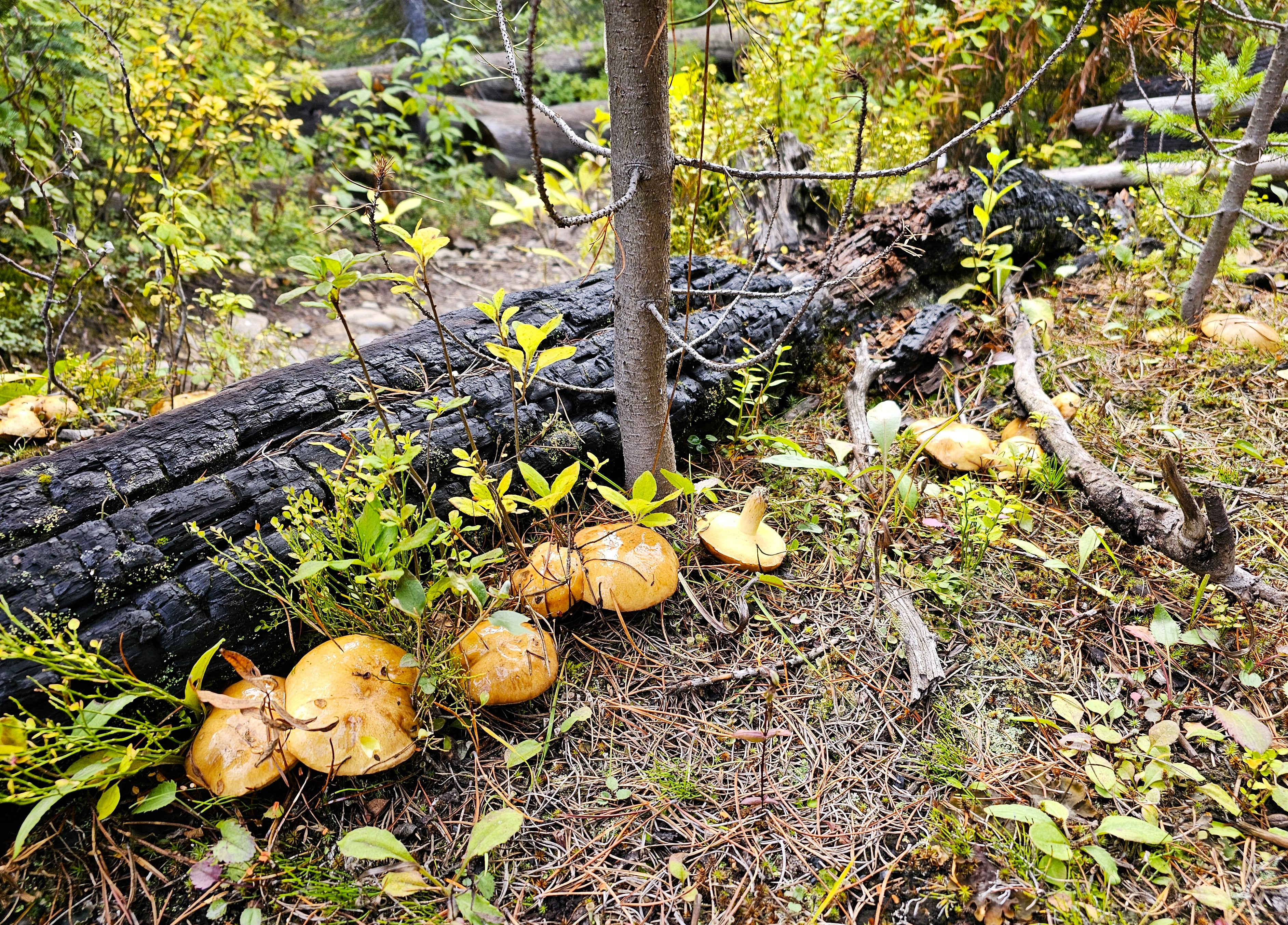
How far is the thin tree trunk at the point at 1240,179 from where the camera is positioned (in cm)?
279

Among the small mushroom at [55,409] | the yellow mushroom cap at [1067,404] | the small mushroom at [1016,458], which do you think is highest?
the small mushroom at [55,409]

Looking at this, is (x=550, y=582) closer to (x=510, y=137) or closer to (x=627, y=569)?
(x=627, y=569)

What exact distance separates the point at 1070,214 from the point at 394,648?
4522 millimetres

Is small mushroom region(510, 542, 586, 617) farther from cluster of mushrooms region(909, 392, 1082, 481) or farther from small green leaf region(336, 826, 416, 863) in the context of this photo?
cluster of mushrooms region(909, 392, 1082, 481)

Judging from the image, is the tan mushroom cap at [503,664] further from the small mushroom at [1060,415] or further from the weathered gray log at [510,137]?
the weathered gray log at [510,137]

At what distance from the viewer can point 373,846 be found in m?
1.41

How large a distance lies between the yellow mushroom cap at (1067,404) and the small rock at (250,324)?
4229mm

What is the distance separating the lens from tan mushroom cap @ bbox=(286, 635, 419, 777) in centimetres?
150

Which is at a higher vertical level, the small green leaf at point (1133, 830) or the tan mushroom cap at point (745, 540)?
the tan mushroom cap at point (745, 540)

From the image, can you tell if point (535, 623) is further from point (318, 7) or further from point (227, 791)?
point (318, 7)

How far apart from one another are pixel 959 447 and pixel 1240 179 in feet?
6.53

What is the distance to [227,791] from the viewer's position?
1.51m

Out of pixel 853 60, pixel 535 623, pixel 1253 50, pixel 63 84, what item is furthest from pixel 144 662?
pixel 853 60

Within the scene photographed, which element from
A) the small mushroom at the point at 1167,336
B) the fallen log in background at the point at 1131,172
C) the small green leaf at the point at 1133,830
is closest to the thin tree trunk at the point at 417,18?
the fallen log in background at the point at 1131,172
